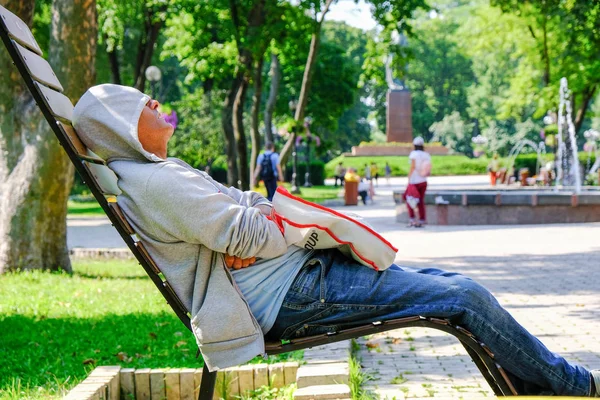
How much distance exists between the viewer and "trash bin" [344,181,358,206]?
26266 millimetres

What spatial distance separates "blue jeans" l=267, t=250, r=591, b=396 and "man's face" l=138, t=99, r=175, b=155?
747 millimetres

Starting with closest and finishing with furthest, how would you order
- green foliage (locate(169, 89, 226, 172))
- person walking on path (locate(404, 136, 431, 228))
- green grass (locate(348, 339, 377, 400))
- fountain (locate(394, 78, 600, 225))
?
green grass (locate(348, 339, 377, 400)) → person walking on path (locate(404, 136, 431, 228)) → fountain (locate(394, 78, 600, 225)) → green foliage (locate(169, 89, 226, 172))

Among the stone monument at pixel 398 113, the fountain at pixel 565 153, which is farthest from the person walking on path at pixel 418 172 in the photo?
the stone monument at pixel 398 113

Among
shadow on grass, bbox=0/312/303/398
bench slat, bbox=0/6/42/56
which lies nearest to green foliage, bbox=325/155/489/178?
shadow on grass, bbox=0/312/303/398

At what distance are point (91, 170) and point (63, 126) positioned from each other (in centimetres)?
19

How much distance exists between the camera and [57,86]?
3.46 meters

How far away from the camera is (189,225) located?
3.09m

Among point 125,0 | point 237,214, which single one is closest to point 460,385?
point 237,214

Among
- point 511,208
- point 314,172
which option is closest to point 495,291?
point 511,208

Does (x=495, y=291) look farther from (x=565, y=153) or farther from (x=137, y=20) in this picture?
(x=565, y=153)

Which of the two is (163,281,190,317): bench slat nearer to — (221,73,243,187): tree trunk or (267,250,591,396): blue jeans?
(267,250,591,396): blue jeans

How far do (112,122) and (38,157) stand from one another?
6417 mm

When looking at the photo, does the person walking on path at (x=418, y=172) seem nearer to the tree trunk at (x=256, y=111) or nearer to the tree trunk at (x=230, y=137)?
the tree trunk at (x=256, y=111)

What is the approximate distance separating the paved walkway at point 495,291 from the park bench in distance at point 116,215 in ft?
3.63
